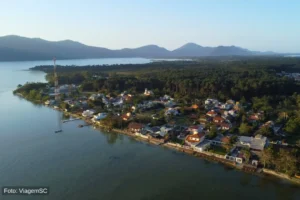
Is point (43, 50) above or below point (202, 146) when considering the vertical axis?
above

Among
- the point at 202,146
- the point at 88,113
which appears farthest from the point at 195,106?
the point at 88,113

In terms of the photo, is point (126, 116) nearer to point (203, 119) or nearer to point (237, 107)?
point (203, 119)

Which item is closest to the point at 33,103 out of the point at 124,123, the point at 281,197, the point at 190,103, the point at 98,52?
the point at 124,123

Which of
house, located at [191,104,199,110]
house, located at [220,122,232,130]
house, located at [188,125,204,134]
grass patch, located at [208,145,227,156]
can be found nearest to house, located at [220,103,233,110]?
house, located at [191,104,199,110]

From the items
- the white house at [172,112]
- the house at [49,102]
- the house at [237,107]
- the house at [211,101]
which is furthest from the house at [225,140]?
the house at [49,102]

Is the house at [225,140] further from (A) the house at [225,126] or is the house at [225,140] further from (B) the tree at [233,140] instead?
(A) the house at [225,126]

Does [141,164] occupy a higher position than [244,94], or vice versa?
[244,94]

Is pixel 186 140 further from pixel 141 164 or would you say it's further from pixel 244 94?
pixel 244 94
